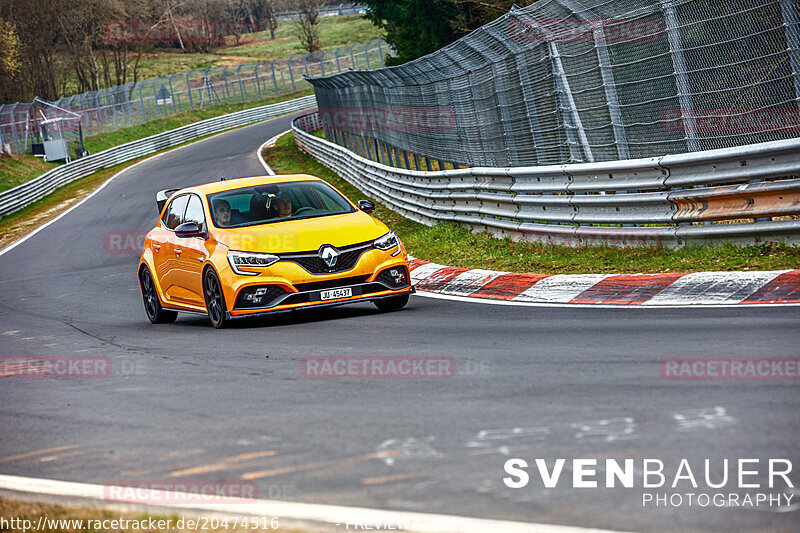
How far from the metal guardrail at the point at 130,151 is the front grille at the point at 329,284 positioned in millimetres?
28756

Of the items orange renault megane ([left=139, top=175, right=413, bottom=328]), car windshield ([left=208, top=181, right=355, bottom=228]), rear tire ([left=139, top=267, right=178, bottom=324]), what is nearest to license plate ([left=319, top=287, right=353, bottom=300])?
orange renault megane ([left=139, top=175, right=413, bottom=328])

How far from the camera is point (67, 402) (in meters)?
7.42

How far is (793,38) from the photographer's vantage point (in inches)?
364

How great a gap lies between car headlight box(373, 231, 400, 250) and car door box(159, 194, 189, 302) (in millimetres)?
2501

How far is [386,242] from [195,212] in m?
2.32

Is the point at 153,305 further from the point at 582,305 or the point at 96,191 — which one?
the point at 96,191

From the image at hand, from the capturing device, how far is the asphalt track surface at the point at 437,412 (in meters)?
4.45

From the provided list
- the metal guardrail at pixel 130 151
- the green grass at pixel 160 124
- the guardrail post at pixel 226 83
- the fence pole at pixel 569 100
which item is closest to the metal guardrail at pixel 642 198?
the fence pole at pixel 569 100

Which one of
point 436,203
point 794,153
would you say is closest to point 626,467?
point 794,153

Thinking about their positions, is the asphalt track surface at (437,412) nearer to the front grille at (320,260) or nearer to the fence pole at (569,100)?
the front grille at (320,260)

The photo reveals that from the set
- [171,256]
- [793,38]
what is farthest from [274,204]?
[793,38]

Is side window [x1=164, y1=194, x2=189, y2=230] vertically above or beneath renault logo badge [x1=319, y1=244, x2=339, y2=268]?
above

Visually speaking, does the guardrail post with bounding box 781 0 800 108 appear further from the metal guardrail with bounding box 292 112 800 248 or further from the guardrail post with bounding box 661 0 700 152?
the guardrail post with bounding box 661 0 700 152

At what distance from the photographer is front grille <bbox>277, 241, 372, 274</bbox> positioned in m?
10.4
